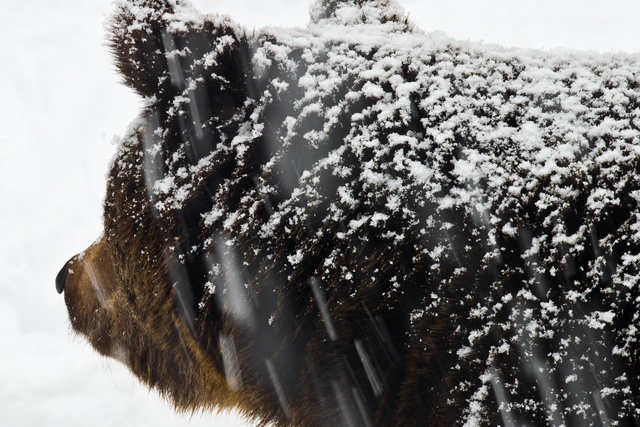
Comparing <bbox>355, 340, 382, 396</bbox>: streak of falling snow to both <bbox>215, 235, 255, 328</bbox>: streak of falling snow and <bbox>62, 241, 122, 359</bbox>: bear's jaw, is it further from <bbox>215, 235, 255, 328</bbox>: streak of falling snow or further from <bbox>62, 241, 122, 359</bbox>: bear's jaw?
<bbox>62, 241, 122, 359</bbox>: bear's jaw

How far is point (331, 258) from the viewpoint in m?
1.57

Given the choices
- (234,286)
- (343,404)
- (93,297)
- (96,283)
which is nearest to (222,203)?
(234,286)

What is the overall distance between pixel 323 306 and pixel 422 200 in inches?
16.8

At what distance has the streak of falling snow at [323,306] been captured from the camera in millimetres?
1579

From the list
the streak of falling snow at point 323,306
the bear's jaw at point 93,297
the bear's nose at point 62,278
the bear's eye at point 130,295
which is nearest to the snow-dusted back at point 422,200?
the streak of falling snow at point 323,306

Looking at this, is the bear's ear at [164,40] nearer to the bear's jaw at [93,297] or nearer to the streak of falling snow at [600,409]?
the bear's jaw at [93,297]

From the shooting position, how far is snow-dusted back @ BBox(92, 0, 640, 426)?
1325mm

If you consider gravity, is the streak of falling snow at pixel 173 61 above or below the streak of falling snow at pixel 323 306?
above

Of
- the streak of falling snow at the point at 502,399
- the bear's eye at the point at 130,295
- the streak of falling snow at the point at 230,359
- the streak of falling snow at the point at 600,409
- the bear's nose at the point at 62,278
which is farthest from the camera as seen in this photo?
the bear's nose at the point at 62,278

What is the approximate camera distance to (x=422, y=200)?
1.48 metres

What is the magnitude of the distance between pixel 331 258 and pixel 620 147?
2.69ft

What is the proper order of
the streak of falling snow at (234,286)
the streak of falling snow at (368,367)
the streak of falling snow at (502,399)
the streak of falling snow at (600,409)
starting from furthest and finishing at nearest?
the streak of falling snow at (234,286) < the streak of falling snow at (368,367) < the streak of falling snow at (502,399) < the streak of falling snow at (600,409)

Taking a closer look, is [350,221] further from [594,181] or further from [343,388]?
[594,181]

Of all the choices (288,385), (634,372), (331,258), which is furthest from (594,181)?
(288,385)
